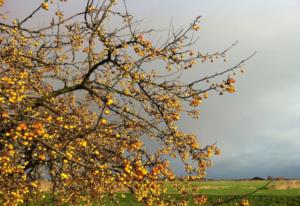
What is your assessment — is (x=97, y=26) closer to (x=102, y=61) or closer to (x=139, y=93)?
(x=102, y=61)

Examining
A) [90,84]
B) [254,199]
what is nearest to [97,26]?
[90,84]

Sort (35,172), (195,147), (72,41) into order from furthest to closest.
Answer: (35,172) < (72,41) < (195,147)

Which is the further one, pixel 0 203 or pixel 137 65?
pixel 0 203

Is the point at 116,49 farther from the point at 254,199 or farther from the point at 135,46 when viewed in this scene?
the point at 254,199

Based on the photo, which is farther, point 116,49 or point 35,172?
point 35,172

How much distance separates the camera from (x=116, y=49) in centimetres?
1205

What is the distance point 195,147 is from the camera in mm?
11148

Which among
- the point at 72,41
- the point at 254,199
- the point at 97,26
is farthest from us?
the point at 254,199

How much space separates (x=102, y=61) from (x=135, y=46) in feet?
3.95

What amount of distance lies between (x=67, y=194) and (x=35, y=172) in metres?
1.42

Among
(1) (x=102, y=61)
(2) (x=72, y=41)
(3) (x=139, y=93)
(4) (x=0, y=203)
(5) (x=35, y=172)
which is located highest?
(2) (x=72, y=41)

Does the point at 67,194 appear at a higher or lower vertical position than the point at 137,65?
lower

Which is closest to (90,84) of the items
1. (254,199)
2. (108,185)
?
(108,185)

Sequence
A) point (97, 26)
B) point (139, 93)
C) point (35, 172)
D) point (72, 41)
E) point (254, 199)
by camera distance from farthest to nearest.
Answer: point (254, 199), point (35, 172), point (72, 41), point (139, 93), point (97, 26)
